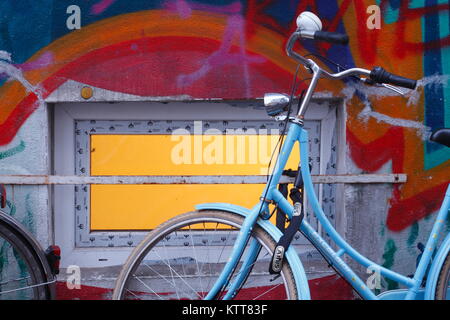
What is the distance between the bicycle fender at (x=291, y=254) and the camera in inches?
95.3

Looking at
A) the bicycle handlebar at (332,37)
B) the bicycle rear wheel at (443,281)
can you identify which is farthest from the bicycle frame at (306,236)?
the bicycle handlebar at (332,37)

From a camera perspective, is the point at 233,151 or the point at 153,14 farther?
the point at 233,151

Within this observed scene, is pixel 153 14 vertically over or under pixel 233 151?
over

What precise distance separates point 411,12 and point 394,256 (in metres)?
1.45

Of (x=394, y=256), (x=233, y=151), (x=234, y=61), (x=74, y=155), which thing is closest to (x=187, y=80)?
(x=234, y=61)

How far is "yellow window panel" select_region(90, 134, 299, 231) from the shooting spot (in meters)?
3.61

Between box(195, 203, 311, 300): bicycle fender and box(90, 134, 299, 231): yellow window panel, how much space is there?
1.10 meters

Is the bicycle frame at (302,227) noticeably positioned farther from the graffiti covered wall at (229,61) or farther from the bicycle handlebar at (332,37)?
the graffiti covered wall at (229,61)

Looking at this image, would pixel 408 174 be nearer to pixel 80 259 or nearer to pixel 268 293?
pixel 268 293

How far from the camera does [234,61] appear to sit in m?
3.39

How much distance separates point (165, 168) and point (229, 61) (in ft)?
2.60

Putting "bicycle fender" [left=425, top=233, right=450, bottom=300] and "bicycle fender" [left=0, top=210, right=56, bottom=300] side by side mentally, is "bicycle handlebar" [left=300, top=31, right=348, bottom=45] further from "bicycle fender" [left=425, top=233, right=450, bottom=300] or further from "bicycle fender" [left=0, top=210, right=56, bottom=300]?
"bicycle fender" [left=0, top=210, right=56, bottom=300]

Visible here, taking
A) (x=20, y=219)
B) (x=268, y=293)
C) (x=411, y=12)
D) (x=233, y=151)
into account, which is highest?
(x=411, y=12)
